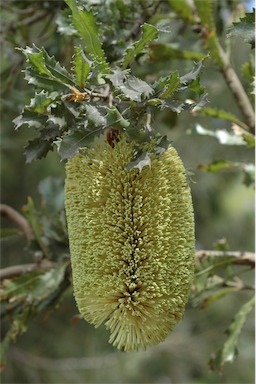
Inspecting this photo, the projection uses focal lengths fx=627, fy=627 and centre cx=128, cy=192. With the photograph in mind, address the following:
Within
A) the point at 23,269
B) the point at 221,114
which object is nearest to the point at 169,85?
the point at 221,114

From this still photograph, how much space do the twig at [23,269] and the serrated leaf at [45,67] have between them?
2.06ft

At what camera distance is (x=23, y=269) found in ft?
4.66

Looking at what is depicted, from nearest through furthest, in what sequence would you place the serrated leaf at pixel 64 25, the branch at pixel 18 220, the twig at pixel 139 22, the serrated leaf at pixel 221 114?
A: the serrated leaf at pixel 64 25 → the twig at pixel 139 22 → the serrated leaf at pixel 221 114 → the branch at pixel 18 220

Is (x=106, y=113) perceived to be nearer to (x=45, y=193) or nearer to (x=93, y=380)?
(x=45, y=193)

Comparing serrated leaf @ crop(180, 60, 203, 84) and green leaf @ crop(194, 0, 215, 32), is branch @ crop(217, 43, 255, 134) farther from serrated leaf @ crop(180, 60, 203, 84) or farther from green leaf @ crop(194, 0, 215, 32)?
serrated leaf @ crop(180, 60, 203, 84)

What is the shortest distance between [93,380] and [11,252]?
1176 millimetres

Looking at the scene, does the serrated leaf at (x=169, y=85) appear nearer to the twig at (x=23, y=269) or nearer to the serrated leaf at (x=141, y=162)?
the serrated leaf at (x=141, y=162)

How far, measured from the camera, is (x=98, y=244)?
85 cm

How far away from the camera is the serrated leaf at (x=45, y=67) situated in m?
0.85

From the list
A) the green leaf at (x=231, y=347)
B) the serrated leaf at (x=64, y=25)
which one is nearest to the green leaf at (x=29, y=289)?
the green leaf at (x=231, y=347)

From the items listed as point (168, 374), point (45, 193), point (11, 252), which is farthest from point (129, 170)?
point (168, 374)

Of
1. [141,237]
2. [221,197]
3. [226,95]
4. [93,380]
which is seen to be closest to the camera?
[141,237]

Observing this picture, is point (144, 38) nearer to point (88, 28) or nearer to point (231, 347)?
point (88, 28)

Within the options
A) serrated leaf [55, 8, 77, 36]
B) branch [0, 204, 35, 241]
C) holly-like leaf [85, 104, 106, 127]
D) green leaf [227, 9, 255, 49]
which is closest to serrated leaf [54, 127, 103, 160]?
holly-like leaf [85, 104, 106, 127]
